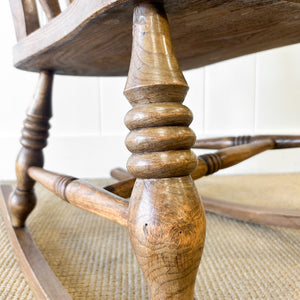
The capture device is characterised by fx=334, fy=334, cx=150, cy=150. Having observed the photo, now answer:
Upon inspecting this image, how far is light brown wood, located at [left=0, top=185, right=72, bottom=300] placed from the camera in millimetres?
470

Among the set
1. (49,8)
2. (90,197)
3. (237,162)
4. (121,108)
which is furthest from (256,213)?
(121,108)

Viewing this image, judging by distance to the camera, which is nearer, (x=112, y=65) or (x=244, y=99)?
(x=112, y=65)

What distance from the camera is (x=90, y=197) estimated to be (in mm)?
425

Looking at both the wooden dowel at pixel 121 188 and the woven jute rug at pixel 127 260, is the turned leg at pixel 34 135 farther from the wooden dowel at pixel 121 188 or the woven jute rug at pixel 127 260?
the wooden dowel at pixel 121 188

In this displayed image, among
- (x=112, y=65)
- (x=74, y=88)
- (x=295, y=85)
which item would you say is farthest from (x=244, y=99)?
(x=112, y=65)

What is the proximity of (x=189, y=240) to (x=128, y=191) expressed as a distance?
0.23 meters

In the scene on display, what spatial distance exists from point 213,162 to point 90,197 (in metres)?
0.24

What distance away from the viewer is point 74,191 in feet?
1.52

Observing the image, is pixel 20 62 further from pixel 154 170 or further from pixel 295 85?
pixel 295 85

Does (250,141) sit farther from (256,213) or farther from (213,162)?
(213,162)

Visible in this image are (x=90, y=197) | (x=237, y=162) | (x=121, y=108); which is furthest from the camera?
(x=121, y=108)

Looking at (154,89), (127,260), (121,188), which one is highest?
(154,89)

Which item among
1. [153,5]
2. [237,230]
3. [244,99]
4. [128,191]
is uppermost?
[153,5]

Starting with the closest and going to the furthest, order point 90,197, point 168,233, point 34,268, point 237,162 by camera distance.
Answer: point 168,233 → point 90,197 → point 34,268 → point 237,162
